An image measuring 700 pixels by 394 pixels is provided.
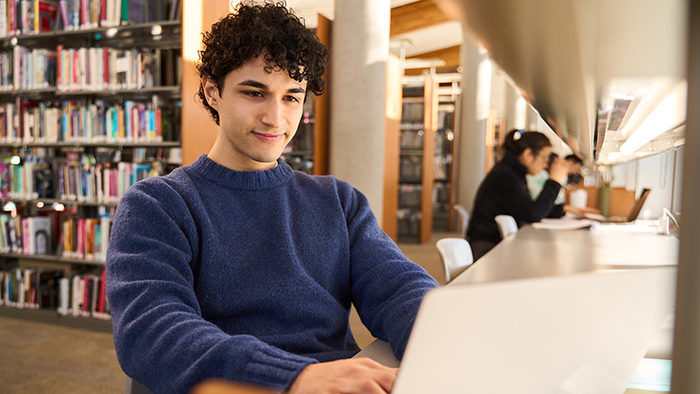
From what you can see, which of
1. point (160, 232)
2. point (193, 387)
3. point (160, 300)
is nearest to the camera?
point (193, 387)

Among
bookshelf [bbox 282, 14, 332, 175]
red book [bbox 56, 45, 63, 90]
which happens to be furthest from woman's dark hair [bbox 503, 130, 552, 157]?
red book [bbox 56, 45, 63, 90]

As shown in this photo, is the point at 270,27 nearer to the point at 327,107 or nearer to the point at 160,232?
the point at 160,232

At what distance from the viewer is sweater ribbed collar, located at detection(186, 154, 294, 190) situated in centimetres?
113

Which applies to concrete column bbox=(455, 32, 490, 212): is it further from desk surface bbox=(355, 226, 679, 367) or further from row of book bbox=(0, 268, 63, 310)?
row of book bbox=(0, 268, 63, 310)

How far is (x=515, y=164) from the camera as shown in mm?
3439

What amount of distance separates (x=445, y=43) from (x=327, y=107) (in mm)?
8977

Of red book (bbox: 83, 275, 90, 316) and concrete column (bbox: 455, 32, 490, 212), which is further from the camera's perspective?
concrete column (bbox: 455, 32, 490, 212)

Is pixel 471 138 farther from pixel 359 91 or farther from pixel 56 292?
pixel 56 292

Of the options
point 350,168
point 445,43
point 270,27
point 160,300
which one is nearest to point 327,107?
point 350,168

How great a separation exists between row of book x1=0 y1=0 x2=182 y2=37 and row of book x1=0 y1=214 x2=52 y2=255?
140 cm

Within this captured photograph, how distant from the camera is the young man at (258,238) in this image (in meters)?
0.91

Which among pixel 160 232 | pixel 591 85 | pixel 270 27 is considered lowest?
pixel 160 232

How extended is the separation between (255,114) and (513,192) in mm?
2647

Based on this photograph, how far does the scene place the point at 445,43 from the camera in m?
12.4
